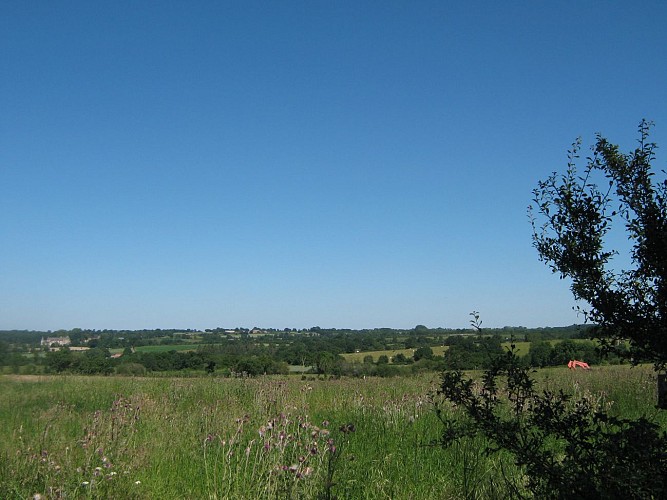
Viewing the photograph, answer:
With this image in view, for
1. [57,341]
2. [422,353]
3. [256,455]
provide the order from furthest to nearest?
[422,353], [57,341], [256,455]

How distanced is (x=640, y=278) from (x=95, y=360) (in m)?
35.4

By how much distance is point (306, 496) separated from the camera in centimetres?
411

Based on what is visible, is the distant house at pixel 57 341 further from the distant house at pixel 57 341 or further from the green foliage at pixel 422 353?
the green foliage at pixel 422 353

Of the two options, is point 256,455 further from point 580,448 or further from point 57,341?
point 57,341

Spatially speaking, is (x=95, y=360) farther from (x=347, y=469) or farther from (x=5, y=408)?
(x=347, y=469)

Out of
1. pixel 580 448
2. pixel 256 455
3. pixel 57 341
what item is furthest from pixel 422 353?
pixel 580 448

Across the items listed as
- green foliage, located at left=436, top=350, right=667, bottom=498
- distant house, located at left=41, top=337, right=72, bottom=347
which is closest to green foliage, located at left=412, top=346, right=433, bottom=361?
distant house, located at left=41, top=337, right=72, bottom=347

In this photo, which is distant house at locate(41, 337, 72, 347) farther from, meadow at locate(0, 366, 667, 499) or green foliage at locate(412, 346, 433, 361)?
green foliage at locate(412, 346, 433, 361)

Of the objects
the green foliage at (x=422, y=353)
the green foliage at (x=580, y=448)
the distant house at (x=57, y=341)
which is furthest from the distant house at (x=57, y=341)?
the green foliage at (x=422, y=353)

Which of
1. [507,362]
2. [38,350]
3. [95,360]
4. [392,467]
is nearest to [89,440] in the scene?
[392,467]

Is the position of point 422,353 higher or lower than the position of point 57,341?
lower

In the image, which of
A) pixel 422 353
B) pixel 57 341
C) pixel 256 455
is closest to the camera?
pixel 256 455

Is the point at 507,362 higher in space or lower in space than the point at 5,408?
higher

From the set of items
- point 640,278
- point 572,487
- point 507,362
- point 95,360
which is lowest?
point 95,360
